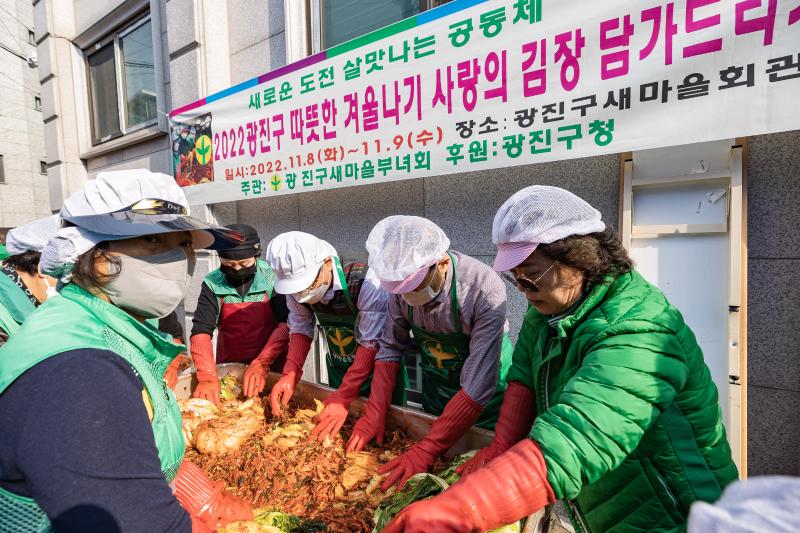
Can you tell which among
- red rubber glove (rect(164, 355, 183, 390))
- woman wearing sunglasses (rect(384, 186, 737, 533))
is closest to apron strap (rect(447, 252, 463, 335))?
woman wearing sunglasses (rect(384, 186, 737, 533))

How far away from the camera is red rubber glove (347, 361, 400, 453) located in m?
2.10

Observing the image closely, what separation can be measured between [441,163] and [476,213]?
65cm

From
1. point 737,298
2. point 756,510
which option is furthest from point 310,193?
point 756,510

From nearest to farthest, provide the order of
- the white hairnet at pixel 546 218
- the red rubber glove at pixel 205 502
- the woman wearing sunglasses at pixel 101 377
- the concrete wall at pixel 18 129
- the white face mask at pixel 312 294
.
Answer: the woman wearing sunglasses at pixel 101 377 → the white hairnet at pixel 546 218 → the red rubber glove at pixel 205 502 → the white face mask at pixel 312 294 → the concrete wall at pixel 18 129

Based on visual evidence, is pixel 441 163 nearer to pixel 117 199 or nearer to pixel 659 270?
pixel 659 270

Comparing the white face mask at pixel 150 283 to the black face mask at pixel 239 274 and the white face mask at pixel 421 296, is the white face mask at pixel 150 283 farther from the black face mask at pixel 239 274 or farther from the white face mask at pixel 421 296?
the black face mask at pixel 239 274

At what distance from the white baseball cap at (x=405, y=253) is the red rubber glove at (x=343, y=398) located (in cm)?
70

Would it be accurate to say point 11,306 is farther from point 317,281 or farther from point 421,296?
point 421,296

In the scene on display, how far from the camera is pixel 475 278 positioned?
222 cm

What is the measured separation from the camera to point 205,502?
1595 millimetres

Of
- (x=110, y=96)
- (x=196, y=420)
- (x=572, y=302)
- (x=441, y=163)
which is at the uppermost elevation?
(x=110, y=96)

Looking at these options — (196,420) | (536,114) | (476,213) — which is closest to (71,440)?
(196,420)

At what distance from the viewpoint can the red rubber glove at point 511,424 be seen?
1.69 meters

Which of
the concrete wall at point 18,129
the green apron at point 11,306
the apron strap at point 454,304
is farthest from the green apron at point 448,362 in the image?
the concrete wall at point 18,129
